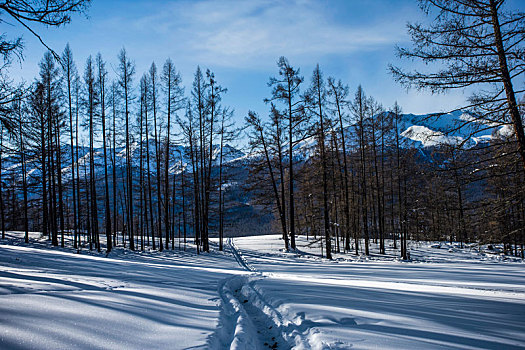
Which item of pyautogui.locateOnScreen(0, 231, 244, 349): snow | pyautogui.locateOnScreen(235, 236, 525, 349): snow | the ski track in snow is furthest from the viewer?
the ski track in snow

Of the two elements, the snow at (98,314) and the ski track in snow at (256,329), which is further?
the ski track in snow at (256,329)

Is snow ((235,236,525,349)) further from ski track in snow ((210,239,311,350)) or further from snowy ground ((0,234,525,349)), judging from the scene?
ski track in snow ((210,239,311,350))

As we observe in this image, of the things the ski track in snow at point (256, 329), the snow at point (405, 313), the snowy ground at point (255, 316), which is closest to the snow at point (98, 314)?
the snowy ground at point (255, 316)

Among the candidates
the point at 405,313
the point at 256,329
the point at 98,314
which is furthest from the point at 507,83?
the point at 98,314

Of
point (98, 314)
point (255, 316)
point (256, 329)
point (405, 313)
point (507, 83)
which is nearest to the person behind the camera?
point (98, 314)

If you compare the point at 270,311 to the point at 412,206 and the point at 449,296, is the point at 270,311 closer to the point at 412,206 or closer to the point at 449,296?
the point at 449,296

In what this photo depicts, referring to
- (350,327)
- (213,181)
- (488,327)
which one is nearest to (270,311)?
(350,327)

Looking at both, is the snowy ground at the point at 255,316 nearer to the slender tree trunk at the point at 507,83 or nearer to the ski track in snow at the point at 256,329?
the ski track in snow at the point at 256,329

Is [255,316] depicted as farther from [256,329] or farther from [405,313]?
[405,313]

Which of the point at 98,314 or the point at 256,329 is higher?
the point at 98,314

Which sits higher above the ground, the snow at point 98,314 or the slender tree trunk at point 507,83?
the slender tree trunk at point 507,83

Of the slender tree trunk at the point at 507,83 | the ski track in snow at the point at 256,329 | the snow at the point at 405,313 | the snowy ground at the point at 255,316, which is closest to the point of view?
the snowy ground at the point at 255,316

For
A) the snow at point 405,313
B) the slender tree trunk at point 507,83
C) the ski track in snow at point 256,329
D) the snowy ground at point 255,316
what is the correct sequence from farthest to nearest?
the slender tree trunk at point 507,83 → the ski track in snow at point 256,329 → the snow at point 405,313 → the snowy ground at point 255,316

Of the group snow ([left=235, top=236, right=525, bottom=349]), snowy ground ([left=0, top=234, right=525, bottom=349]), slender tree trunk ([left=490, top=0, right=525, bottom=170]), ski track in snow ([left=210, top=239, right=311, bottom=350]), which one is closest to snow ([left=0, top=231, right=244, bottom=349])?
snowy ground ([left=0, top=234, right=525, bottom=349])
